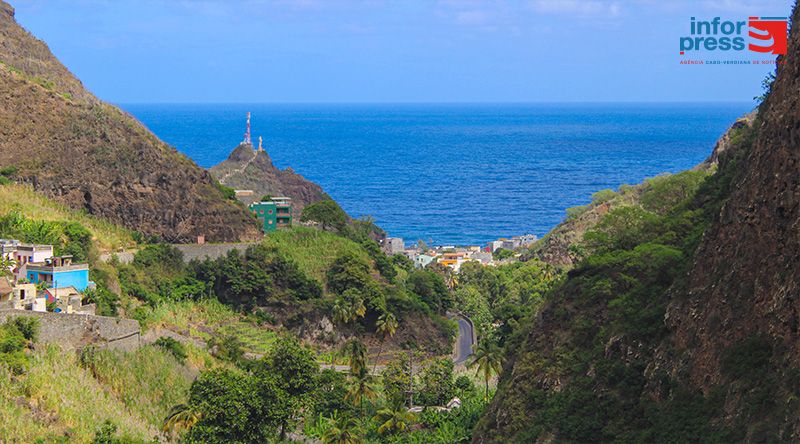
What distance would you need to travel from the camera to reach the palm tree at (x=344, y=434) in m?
47.4

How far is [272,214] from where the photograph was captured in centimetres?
9481

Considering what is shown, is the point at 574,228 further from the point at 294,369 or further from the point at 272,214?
the point at 294,369

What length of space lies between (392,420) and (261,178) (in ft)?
257

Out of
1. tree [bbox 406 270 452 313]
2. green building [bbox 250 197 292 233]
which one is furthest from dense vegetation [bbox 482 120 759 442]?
green building [bbox 250 197 292 233]

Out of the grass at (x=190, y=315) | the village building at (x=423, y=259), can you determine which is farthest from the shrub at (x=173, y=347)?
the village building at (x=423, y=259)

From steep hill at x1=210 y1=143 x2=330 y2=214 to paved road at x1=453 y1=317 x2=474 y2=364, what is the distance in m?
38.8

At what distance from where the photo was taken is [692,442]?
3275cm

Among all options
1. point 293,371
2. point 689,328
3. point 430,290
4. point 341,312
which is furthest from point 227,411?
point 430,290

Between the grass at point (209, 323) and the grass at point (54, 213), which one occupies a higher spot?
the grass at point (54, 213)

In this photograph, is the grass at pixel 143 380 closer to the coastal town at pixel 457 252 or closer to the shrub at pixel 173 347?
the shrub at pixel 173 347

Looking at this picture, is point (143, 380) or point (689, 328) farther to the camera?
point (143, 380)

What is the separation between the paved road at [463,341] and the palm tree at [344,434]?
2430 cm

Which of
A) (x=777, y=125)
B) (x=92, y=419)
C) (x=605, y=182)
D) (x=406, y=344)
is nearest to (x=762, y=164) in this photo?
(x=777, y=125)

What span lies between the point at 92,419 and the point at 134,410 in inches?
159
